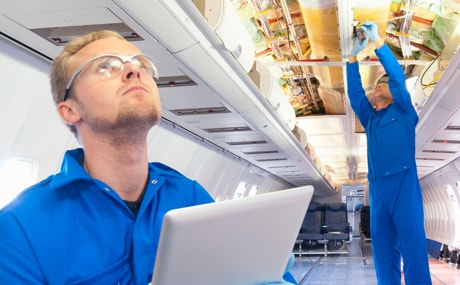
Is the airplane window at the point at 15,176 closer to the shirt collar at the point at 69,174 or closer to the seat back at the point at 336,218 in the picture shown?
the shirt collar at the point at 69,174

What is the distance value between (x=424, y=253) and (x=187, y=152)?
400cm

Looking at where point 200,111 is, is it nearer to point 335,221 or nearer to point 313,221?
point 313,221

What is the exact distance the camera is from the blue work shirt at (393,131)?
3.81m

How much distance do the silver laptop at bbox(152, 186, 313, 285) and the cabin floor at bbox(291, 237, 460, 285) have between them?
652cm

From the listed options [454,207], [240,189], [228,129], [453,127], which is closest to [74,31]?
[228,129]

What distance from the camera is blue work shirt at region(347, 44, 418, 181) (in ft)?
12.5

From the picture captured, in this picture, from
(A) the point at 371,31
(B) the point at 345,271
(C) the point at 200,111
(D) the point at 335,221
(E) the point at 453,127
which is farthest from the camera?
(D) the point at 335,221

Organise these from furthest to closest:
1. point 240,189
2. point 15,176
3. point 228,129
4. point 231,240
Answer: point 240,189 → point 228,129 → point 15,176 → point 231,240

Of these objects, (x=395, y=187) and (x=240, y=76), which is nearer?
(x=395, y=187)

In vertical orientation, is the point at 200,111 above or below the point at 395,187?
above

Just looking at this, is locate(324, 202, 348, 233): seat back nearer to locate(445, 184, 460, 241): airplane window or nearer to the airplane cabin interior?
locate(445, 184, 460, 241): airplane window

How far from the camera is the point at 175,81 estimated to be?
157 inches

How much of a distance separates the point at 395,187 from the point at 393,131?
0.43m

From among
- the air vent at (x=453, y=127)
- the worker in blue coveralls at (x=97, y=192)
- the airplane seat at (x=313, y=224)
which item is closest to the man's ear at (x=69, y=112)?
the worker in blue coveralls at (x=97, y=192)
